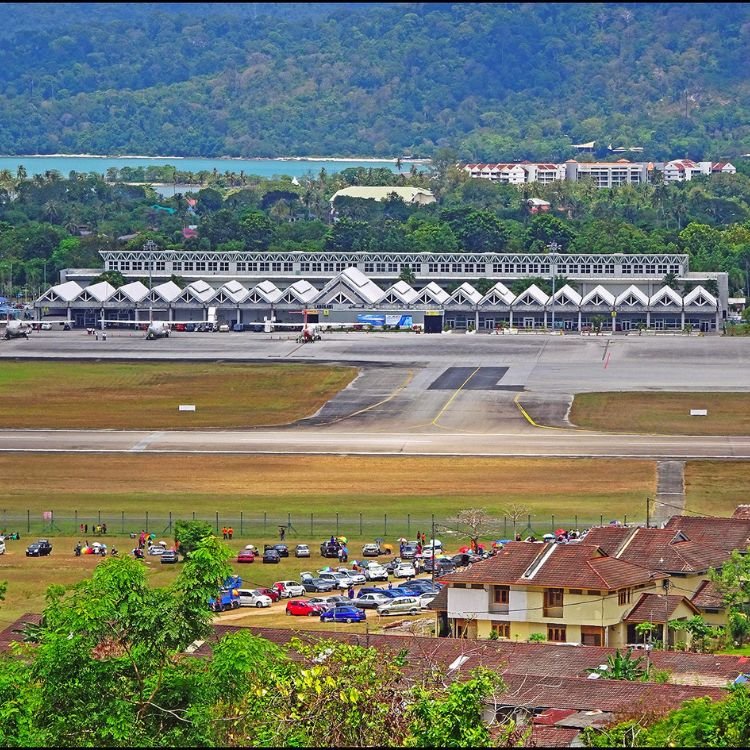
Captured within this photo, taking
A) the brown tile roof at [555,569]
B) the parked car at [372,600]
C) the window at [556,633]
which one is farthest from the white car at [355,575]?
the window at [556,633]

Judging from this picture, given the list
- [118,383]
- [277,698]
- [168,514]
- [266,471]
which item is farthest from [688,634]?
[118,383]

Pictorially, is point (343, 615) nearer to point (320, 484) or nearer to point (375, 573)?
point (375, 573)

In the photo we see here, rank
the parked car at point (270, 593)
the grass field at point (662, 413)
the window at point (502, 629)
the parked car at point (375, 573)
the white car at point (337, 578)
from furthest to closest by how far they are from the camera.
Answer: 1. the grass field at point (662, 413)
2. the parked car at point (375, 573)
3. the white car at point (337, 578)
4. the parked car at point (270, 593)
5. the window at point (502, 629)

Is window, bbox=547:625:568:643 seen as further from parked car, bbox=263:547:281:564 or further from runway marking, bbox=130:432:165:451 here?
runway marking, bbox=130:432:165:451

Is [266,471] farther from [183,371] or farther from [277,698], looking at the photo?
[277,698]

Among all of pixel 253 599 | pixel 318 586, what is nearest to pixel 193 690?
pixel 253 599

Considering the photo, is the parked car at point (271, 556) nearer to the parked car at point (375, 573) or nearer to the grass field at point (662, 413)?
the parked car at point (375, 573)
